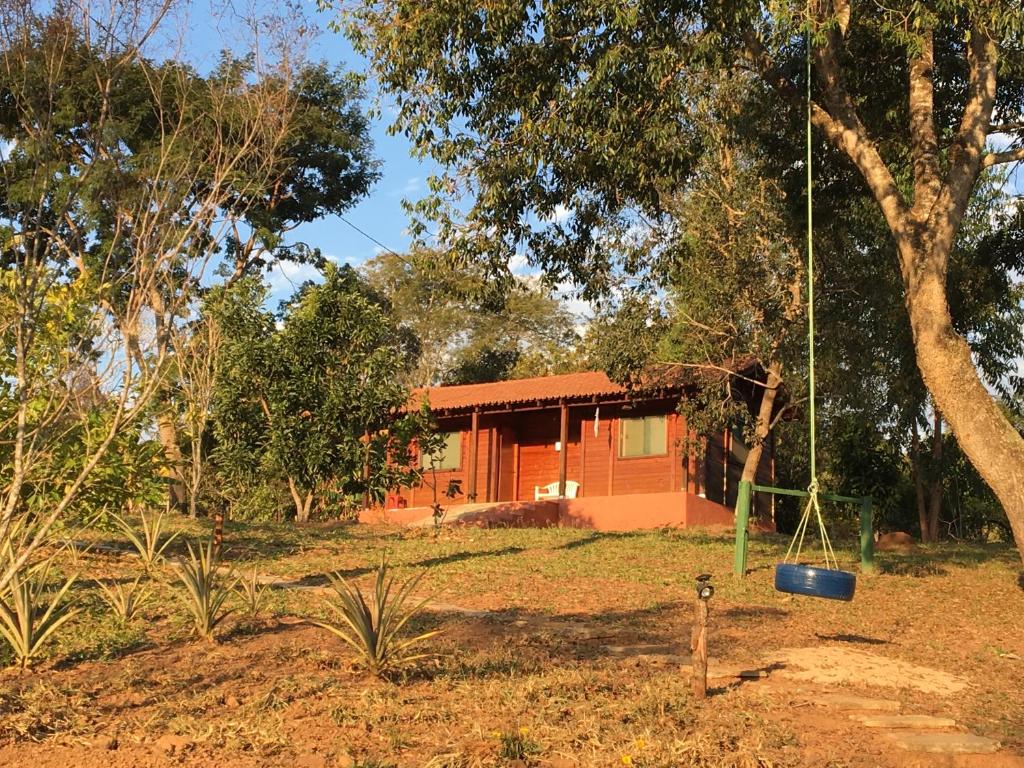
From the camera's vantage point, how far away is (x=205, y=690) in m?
6.05

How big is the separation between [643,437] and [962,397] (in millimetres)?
14177

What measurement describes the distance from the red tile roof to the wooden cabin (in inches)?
1.1

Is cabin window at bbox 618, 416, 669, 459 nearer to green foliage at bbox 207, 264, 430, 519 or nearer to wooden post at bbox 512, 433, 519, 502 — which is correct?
wooden post at bbox 512, 433, 519, 502

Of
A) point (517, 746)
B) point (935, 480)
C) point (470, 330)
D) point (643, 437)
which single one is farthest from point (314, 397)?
point (470, 330)

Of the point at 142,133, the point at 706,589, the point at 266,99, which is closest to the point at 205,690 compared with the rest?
the point at 706,589

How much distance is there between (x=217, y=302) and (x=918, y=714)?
41.0ft

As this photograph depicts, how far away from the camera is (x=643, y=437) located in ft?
80.7

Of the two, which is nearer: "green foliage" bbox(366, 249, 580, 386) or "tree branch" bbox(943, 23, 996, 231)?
"tree branch" bbox(943, 23, 996, 231)

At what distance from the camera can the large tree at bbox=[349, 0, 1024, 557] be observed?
10742 millimetres

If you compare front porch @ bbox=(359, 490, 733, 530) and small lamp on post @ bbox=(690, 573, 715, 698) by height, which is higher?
front porch @ bbox=(359, 490, 733, 530)

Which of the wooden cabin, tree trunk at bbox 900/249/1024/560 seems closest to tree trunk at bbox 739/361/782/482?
the wooden cabin

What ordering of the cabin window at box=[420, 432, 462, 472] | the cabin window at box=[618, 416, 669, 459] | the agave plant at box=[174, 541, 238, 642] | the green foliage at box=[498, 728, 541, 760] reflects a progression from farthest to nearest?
the cabin window at box=[420, 432, 462, 472]
the cabin window at box=[618, 416, 669, 459]
the agave plant at box=[174, 541, 238, 642]
the green foliage at box=[498, 728, 541, 760]

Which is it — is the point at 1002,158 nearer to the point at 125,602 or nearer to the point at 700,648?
the point at 700,648

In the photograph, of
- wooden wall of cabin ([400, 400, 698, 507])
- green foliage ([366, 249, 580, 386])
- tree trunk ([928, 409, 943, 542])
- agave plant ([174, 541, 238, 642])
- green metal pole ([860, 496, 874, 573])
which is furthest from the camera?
green foliage ([366, 249, 580, 386])
